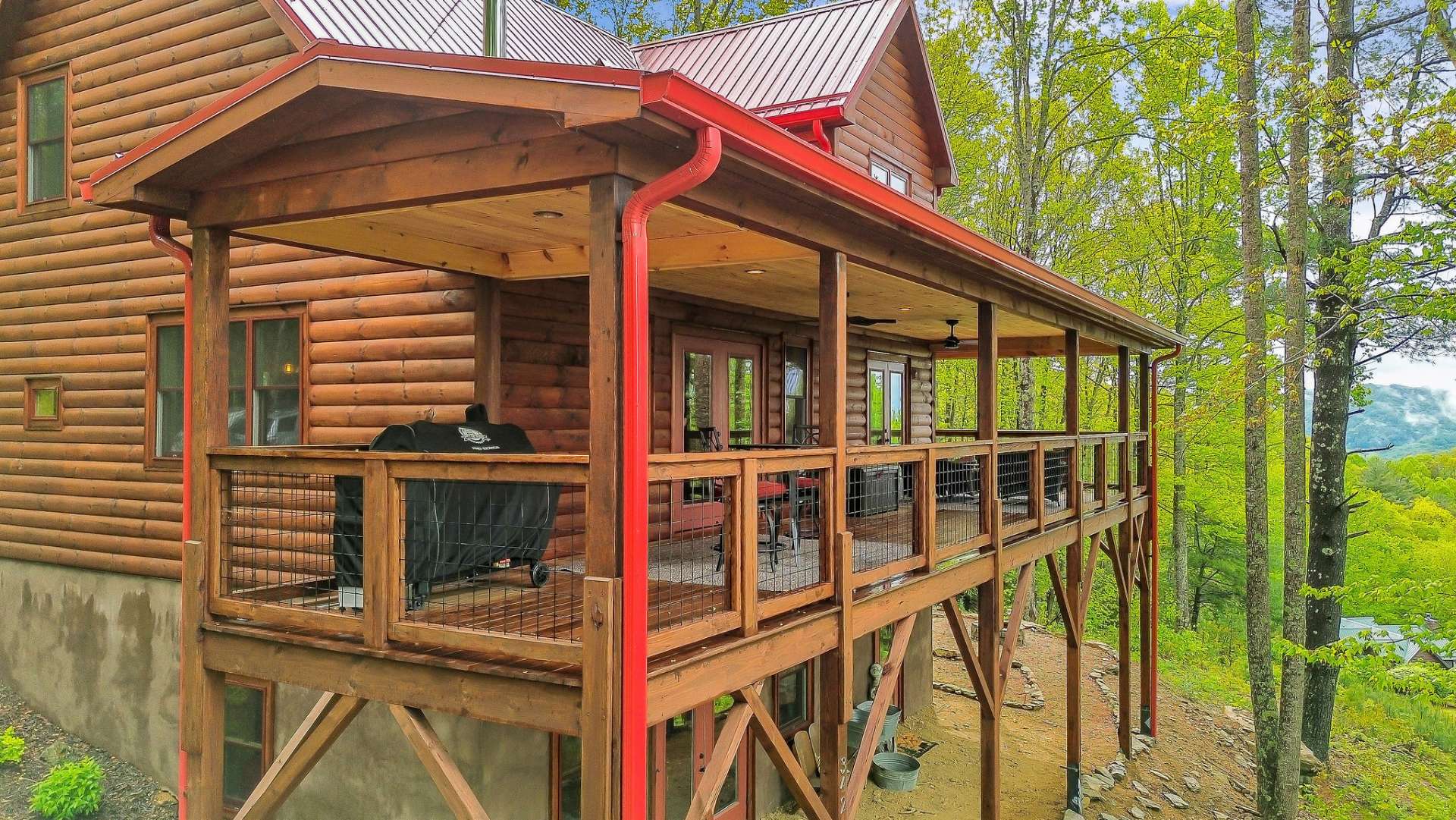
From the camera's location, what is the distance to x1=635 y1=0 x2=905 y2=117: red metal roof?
10648 millimetres

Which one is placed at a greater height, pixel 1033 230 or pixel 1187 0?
pixel 1187 0

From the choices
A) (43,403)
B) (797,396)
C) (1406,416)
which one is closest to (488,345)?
(797,396)

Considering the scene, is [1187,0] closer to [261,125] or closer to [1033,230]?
[1033,230]

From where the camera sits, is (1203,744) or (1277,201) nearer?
(1203,744)

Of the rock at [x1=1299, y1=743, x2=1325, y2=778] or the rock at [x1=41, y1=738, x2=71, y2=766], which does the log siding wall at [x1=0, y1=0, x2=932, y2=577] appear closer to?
the rock at [x1=41, y1=738, x2=71, y2=766]

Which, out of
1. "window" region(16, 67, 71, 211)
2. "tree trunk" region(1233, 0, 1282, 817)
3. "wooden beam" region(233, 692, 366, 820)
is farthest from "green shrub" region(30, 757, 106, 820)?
"tree trunk" region(1233, 0, 1282, 817)

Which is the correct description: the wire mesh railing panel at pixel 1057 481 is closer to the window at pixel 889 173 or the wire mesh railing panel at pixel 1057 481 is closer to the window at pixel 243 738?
the window at pixel 889 173

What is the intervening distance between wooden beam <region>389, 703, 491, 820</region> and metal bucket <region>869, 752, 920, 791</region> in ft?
22.2

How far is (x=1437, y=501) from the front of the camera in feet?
102

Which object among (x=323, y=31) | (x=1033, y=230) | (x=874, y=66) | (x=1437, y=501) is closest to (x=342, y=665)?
(x=323, y=31)

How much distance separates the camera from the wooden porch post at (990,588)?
729 cm

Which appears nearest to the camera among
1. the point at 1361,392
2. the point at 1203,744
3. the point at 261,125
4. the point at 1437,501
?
the point at 261,125

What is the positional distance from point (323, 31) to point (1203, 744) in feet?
47.9

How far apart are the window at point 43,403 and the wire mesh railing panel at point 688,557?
625 centimetres
